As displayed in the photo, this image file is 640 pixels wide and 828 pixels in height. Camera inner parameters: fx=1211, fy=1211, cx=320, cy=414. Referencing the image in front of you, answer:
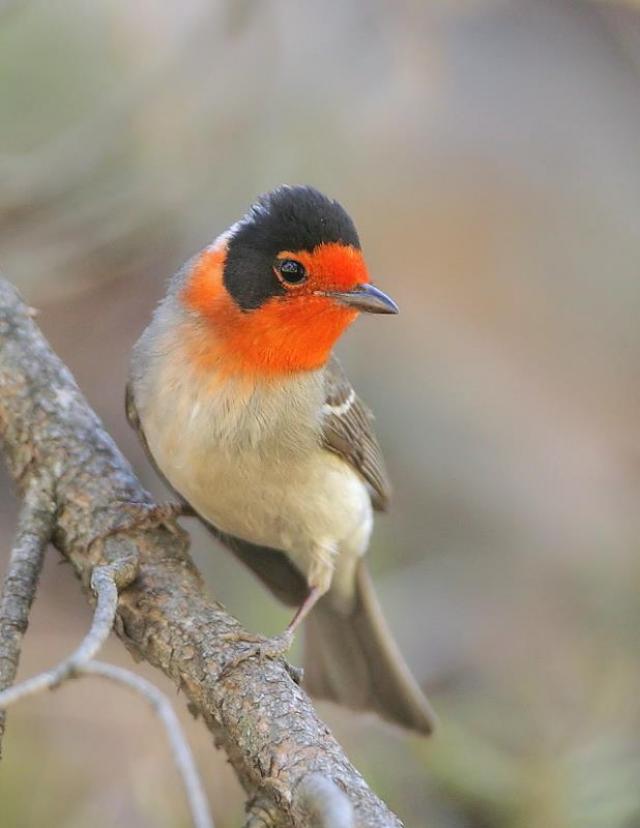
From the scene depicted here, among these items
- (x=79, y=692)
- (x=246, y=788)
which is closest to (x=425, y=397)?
(x=79, y=692)

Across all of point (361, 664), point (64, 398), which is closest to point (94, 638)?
point (64, 398)

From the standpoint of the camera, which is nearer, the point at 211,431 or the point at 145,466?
the point at 211,431

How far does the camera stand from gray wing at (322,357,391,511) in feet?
15.3

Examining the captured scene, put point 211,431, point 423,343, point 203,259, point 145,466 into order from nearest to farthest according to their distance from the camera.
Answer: point 211,431 → point 203,259 → point 145,466 → point 423,343

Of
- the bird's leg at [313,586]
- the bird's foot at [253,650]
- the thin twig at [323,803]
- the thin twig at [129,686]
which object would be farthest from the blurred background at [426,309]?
the thin twig at [129,686]

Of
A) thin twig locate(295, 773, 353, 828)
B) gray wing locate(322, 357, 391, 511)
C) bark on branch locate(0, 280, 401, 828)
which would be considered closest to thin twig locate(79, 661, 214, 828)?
thin twig locate(295, 773, 353, 828)

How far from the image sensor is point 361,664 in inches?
210

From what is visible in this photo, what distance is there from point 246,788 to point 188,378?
1461 mm

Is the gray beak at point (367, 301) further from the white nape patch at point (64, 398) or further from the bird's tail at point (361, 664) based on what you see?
the bird's tail at point (361, 664)

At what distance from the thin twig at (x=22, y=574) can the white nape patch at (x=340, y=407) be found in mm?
→ 1197

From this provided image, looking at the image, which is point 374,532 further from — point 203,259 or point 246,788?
point 246,788

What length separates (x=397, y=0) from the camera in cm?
784

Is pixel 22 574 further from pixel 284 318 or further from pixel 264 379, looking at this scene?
pixel 284 318

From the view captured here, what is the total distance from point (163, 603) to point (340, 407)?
135cm
